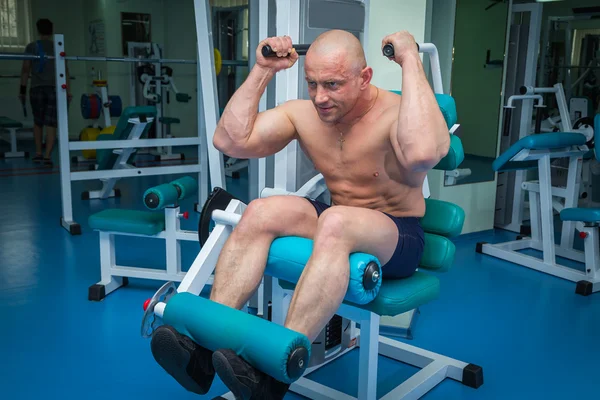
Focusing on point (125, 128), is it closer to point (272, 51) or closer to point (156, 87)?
point (156, 87)

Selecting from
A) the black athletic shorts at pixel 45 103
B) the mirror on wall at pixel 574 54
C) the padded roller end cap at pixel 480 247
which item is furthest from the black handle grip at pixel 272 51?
the black athletic shorts at pixel 45 103

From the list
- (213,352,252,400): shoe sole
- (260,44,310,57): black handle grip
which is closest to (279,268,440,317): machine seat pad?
(213,352,252,400): shoe sole

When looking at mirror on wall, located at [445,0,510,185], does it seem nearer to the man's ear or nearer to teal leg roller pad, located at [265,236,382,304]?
the man's ear

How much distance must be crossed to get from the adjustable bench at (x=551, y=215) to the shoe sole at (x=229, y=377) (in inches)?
101

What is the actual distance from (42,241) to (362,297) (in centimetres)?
310

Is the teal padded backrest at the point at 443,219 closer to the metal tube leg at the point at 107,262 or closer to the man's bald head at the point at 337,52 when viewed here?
the man's bald head at the point at 337,52

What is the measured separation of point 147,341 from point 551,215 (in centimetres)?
261

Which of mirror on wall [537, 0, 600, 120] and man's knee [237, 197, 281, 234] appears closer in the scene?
man's knee [237, 197, 281, 234]

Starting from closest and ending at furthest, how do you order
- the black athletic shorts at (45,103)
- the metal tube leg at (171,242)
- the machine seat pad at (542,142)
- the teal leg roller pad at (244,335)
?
the teal leg roller pad at (244,335), the metal tube leg at (171,242), the machine seat pad at (542,142), the black athletic shorts at (45,103)

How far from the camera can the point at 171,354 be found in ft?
5.04

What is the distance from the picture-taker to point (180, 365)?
1.54 metres

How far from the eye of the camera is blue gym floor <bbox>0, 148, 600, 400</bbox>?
2.29 metres

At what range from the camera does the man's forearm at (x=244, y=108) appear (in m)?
1.99

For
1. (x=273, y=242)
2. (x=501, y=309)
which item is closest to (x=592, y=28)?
(x=501, y=309)
